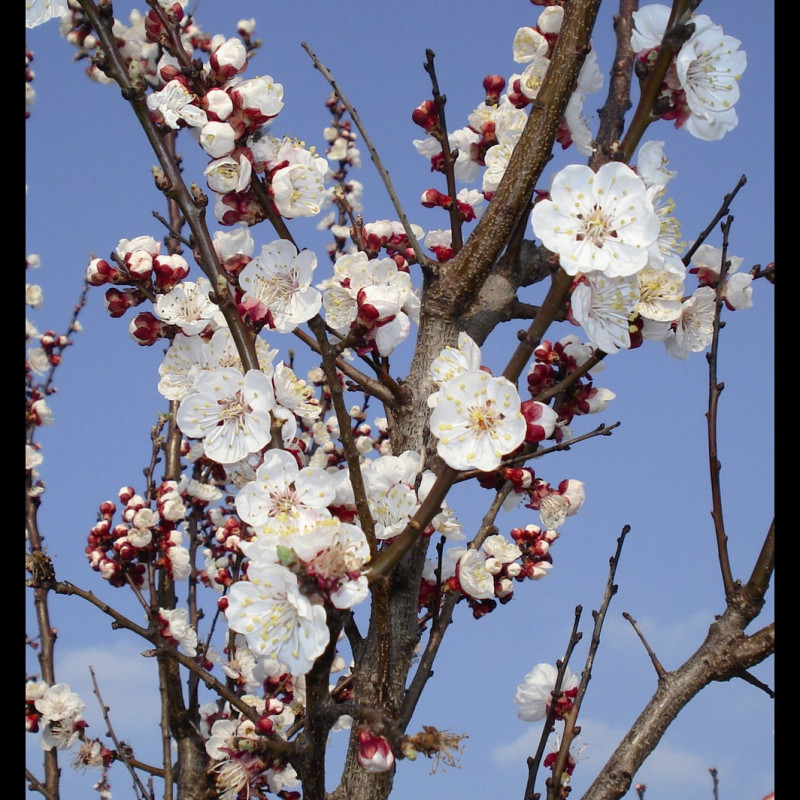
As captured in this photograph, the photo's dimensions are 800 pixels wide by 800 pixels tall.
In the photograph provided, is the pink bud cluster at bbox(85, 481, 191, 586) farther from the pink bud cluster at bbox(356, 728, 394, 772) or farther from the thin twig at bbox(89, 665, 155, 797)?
the pink bud cluster at bbox(356, 728, 394, 772)

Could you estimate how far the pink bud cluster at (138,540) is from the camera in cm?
353

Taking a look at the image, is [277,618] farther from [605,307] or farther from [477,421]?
[605,307]

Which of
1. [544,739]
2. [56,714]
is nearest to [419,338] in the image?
[544,739]

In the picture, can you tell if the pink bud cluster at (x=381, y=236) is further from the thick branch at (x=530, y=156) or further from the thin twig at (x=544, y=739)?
the thin twig at (x=544, y=739)

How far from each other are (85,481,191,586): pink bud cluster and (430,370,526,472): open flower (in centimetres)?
206

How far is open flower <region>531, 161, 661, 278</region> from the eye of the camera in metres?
1.80

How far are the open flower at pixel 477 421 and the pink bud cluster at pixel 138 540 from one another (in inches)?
81.0

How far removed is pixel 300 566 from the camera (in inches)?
63.6

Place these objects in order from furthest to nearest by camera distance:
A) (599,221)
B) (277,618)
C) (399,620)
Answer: (399,620) < (599,221) < (277,618)

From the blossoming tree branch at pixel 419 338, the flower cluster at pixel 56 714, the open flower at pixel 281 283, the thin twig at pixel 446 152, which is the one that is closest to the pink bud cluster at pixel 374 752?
the blossoming tree branch at pixel 419 338

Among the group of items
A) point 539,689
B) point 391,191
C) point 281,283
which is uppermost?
point 391,191

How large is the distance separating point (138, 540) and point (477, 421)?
2169 millimetres

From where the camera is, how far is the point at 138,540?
11.7 ft

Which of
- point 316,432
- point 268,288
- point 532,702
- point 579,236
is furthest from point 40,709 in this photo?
point 579,236
